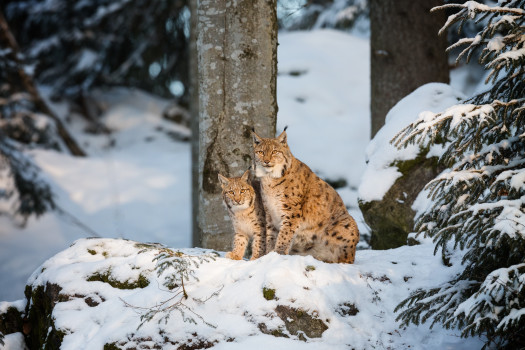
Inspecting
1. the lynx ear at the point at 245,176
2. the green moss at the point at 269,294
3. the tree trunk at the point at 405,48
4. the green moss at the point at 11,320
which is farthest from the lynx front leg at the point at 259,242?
the tree trunk at the point at 405,48

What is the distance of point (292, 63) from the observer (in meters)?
11.6

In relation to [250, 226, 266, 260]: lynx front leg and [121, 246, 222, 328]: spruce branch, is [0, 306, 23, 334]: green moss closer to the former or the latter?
[121, 246, 222, 328]: spruce branch

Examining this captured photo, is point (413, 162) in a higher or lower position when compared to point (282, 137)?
lower

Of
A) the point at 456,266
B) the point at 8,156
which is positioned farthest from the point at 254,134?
the point at 8,156

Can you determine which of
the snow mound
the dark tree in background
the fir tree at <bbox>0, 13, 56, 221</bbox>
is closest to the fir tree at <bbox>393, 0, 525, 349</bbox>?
the snow mound

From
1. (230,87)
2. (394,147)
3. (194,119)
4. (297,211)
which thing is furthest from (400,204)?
(194,119)

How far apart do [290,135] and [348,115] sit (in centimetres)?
153

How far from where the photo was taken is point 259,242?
16.1 feet

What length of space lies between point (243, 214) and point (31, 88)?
29.1 feet

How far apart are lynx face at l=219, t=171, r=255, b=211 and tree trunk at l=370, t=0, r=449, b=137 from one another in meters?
3.20

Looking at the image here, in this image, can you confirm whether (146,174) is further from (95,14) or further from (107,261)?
(107,261)

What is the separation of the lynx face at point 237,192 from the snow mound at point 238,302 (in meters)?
0.69

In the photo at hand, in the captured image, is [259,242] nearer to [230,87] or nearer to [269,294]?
[269,294]

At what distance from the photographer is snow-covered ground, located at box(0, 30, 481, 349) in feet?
12.7
